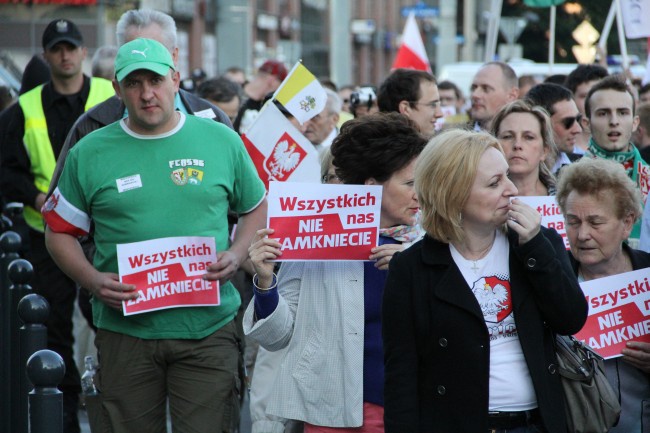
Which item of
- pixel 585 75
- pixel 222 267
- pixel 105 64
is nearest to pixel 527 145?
pixel 222 267

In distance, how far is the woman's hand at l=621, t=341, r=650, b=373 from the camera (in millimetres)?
4711

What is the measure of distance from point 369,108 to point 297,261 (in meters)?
6.01

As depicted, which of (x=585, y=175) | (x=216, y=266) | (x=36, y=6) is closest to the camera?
(x=585, y=175)

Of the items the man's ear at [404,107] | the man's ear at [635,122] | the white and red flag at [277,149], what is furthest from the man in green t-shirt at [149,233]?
the man's ear at [635,122]

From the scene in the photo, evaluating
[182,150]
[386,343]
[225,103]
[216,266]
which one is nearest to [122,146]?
[182,150]

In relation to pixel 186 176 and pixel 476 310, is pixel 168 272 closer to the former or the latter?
pixel 186 176

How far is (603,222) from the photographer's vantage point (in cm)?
491

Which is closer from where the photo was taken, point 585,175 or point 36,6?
point 585,175

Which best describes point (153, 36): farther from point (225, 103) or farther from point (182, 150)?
point (225, 103)

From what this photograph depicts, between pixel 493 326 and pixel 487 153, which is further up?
pixel 487 153

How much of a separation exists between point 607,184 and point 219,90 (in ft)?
19.6

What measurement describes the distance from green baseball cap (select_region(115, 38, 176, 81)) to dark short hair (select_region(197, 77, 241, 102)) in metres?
5.08

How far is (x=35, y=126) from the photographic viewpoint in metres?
8.29

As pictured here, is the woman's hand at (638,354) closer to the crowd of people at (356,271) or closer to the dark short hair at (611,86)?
the crowd of people at (356,271)
